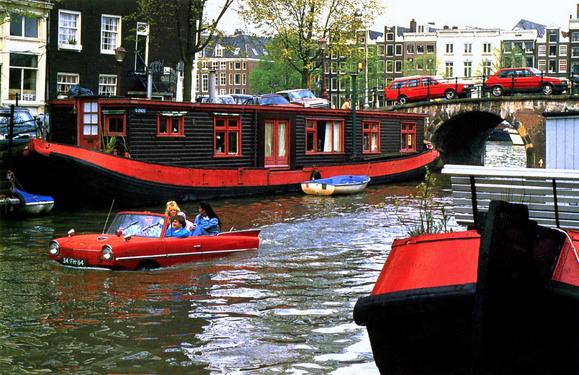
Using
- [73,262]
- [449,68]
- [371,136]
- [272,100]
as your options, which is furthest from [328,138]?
[449,68]

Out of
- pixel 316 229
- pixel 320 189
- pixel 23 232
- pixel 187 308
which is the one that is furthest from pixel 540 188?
pixel 320 189

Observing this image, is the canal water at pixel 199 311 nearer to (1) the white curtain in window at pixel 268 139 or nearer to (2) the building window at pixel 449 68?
(1) the white curtain in window at pixel 268 139

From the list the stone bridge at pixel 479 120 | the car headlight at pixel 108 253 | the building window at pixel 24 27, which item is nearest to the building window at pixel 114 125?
the car headlight at pixel 108 253

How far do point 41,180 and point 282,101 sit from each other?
13346mm

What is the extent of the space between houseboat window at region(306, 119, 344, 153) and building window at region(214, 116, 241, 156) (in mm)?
3454

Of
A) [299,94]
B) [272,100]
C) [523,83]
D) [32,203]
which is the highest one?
[523,83]

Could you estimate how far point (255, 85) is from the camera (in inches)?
3187

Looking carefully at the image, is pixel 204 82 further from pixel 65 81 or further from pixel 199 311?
pixel 199 311

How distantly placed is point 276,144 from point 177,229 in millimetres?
15437

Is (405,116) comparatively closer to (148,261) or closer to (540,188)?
(148,261)

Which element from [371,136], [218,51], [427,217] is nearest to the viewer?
[427,217]

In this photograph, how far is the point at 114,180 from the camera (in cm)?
2316

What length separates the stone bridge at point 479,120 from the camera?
3828 cm

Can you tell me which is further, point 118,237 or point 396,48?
point 396,48
